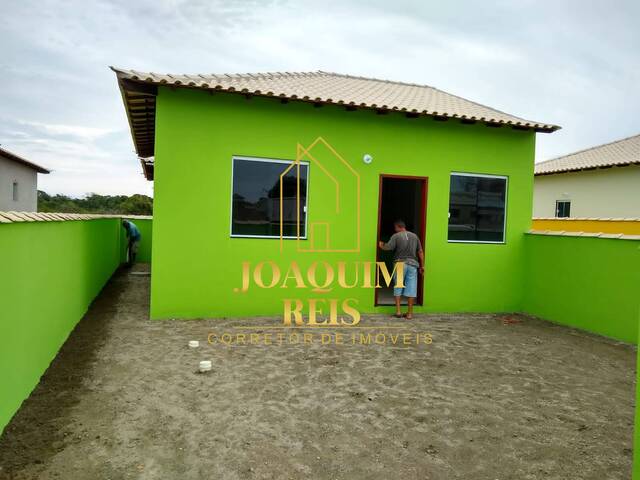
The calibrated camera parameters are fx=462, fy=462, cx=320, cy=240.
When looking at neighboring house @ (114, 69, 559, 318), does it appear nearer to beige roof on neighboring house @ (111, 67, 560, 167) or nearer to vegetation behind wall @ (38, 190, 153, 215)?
beige roof on neighboring house @ (111, 67, 560, 167)

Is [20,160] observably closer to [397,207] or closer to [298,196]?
[397,207]

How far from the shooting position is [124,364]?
214 inches

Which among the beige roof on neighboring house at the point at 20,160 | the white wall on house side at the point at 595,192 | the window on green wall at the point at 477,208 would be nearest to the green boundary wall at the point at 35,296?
the window on green wall at the point at 477,208

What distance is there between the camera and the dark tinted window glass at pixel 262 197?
7.89m

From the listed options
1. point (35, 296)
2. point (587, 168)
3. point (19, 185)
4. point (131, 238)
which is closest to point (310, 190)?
point (35, 296)

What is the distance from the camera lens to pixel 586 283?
7934 mm

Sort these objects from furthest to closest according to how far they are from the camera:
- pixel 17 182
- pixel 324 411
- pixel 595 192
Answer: pixel 17 182
pixel 595 192
pixel 324 411

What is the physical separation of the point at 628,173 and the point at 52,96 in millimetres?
22674

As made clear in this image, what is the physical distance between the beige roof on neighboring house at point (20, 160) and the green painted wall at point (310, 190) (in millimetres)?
19983

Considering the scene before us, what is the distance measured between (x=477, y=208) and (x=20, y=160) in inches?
994

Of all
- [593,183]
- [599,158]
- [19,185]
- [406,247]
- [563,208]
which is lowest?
[406,247]

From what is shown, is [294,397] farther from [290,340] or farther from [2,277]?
[2,277]

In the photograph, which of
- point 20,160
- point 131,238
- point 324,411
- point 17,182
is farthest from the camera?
point 17,182

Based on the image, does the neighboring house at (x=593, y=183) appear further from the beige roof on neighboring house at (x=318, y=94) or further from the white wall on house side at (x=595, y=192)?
the beige roof on neighboring house at (x=318, y=94)
